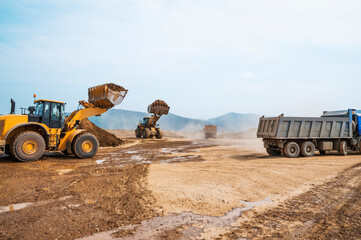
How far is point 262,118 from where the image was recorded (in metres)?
15.7

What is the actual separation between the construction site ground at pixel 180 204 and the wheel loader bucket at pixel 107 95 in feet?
17.4

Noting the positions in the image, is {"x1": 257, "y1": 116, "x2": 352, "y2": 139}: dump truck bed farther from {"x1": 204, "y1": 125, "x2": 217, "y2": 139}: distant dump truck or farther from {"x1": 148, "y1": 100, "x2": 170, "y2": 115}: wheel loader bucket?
{"x1": 204, "y1": 125, "x2": 217, "y2": 139}: distant dump truck

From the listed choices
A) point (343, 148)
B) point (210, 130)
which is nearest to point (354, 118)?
point (343, 148)

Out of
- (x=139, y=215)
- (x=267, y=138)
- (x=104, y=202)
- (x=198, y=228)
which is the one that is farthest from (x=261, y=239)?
(x=267, y=138)

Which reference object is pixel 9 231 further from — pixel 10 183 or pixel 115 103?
pixel 115 103

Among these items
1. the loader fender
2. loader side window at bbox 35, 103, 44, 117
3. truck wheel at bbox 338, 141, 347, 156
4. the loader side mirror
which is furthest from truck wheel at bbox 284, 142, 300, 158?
the loader side mirror

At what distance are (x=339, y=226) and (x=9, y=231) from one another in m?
5.72

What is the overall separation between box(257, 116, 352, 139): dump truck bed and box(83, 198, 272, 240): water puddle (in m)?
9.43

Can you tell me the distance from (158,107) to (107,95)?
1667 centimetres

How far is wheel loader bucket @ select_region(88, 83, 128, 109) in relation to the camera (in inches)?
575

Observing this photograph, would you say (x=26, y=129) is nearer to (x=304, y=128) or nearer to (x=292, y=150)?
(x=292, y=150)

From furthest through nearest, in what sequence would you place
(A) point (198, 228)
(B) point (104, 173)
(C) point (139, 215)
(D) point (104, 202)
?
(B) point (104, 173), (D) point (104, 202), (C) point (139, 215), (A) point (198, 228)

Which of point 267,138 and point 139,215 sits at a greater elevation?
point 267,138

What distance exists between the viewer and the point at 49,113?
13070 millimetres
